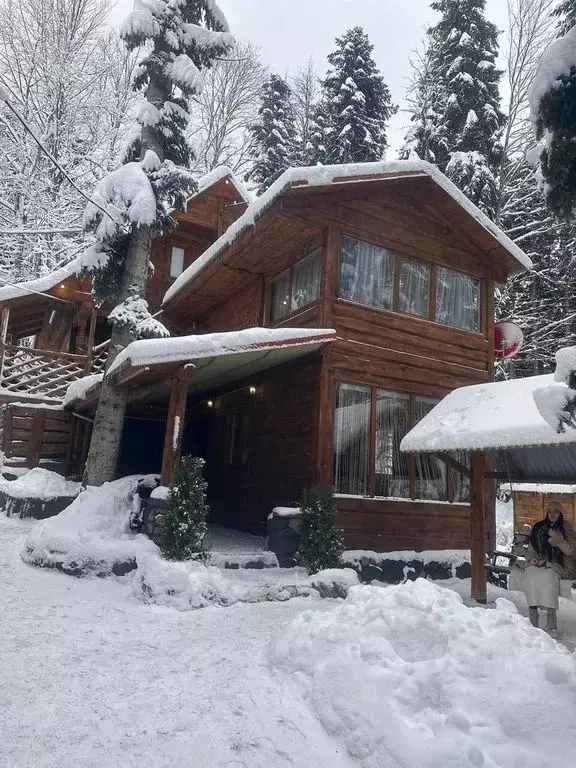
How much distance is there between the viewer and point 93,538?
7.70 m

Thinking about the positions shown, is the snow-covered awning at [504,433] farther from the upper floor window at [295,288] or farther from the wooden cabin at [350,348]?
the upper floor window at [295,288]

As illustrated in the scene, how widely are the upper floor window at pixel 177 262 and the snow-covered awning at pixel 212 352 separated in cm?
912

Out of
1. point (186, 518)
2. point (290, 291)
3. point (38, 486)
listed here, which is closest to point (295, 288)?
point (290, 291)

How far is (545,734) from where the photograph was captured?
3.22 meters

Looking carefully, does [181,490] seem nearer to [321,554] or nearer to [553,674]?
[321,554]

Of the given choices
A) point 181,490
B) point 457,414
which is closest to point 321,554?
point 181,490

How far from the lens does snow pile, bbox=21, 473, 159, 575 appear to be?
7.26 metres

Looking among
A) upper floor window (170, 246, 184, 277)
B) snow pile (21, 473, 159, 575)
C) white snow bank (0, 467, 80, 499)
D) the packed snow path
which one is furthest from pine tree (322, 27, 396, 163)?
the packed snow path

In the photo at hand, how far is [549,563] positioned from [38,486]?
1053 cm

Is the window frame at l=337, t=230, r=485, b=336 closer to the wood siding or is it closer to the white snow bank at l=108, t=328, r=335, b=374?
the white snow bank at l=108, t=328, r=335, b=374

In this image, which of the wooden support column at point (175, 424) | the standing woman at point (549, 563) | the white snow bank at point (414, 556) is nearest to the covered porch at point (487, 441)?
the standing woman at point (549, 563)

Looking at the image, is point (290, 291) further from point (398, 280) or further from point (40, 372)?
point (40, 372)

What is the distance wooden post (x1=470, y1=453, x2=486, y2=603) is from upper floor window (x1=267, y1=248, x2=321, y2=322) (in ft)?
13.4

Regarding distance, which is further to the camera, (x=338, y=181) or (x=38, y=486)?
(x=38, y=486)
